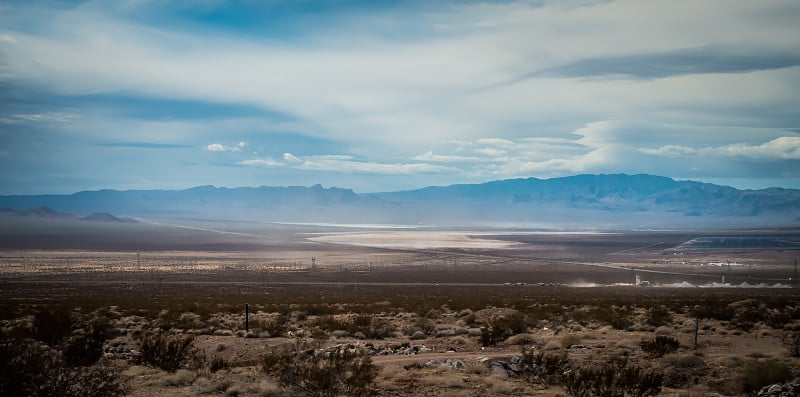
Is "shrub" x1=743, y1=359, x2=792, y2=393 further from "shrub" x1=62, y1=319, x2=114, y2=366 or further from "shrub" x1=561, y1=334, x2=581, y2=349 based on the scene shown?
"shrub" x1=62, y1=319, x2=114, y2=366

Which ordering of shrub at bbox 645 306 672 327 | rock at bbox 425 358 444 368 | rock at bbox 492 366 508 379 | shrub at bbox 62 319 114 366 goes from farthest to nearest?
shrub at bbox 645 306 672 327 → rock at bbox 425 358 444 368 → shrub at bbox 62 319 114 366 → rock at bbox 492 366 508 379

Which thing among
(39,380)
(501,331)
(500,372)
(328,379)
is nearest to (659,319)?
(501,331)

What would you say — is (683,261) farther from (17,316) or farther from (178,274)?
(17,316)

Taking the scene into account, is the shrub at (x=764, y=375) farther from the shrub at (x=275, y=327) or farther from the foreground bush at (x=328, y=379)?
the shrub at (x=275, y=327)

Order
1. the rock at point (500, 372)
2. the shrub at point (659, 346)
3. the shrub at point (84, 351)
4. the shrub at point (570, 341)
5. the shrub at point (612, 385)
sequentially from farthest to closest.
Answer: the shrub at point (570, 341), the shrub at point (659, 346), the shrub at point (84, 351), the rock at point (500, 372), the shrub at point (612, 385)

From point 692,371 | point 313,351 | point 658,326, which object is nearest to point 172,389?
point 313,351

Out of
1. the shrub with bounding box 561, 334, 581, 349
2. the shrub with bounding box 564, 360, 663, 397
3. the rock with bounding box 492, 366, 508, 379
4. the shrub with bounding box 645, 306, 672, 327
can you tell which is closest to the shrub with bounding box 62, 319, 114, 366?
the rock with bounding box 492, 366, 508, 379

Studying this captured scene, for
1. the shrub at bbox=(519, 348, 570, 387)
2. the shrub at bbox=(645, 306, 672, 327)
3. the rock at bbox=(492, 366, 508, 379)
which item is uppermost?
the shrub at bbox=(519, 348, 570, 387)

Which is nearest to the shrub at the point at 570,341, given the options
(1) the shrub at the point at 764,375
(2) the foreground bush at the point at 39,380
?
(1) the shrub at the point at 764,375
